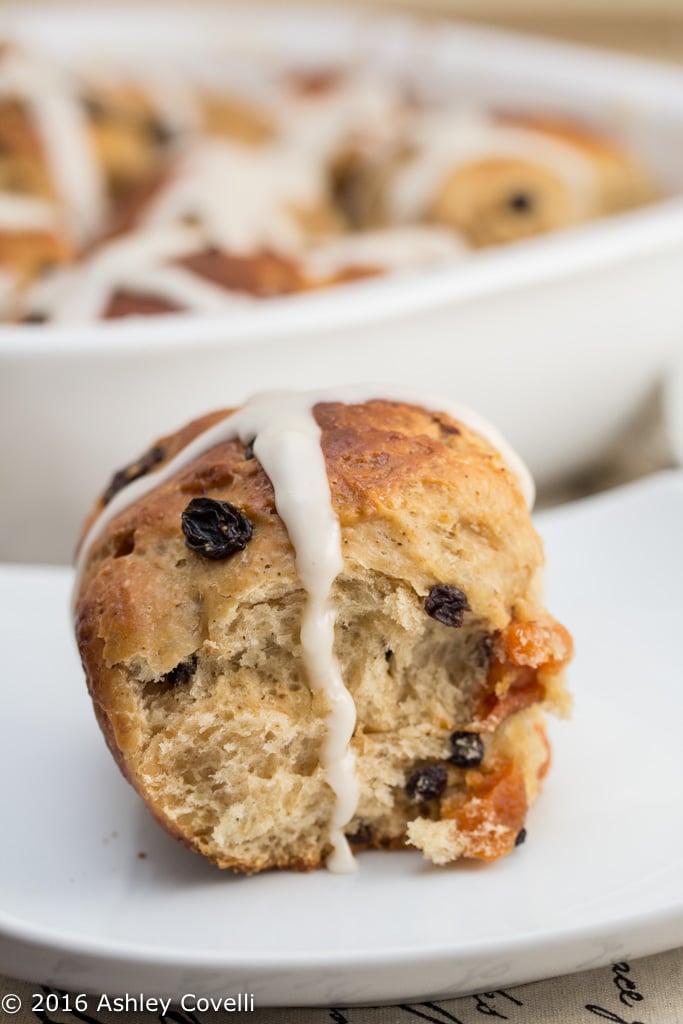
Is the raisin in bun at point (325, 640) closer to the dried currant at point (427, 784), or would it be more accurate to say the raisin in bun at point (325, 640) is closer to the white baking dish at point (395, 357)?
the dried currant at point (427, 784)

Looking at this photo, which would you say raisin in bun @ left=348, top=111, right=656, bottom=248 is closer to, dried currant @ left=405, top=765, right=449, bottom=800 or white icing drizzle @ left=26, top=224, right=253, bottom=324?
white icing drizzle @ left=26, top=224, right=253, bottom=324

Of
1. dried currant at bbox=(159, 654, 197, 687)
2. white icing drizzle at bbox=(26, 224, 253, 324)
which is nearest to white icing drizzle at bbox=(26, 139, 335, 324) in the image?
white icing drizzle at bbox=(26, 224, 253, 324)

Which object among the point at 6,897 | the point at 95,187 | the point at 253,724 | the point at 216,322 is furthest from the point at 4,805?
the point at 95,187

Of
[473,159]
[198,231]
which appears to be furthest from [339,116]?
[198,231]

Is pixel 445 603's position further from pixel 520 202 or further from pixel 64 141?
pixel 64 141

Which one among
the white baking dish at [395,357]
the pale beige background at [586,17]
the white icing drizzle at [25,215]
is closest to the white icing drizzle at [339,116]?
the white icing drizzle at [25,215]
